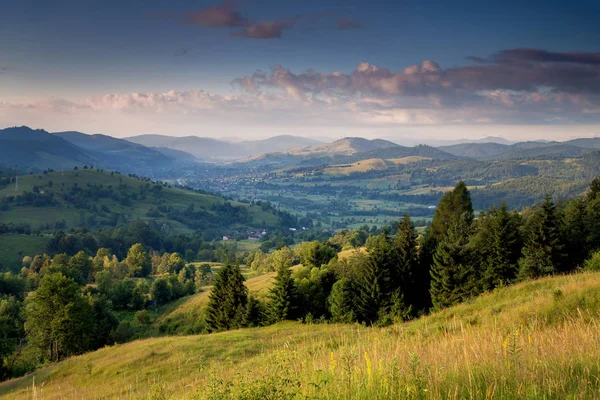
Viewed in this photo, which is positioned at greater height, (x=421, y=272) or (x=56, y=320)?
(x=421, y=272)

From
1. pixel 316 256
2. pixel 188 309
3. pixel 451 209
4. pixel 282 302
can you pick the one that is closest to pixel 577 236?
pixel 451 209

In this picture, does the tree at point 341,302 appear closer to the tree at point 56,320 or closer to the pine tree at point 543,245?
the pine tree at point 543,245

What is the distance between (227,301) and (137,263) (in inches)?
3068

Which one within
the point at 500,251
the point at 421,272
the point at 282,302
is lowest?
the point at 282,302

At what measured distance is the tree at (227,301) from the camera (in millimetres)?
43719

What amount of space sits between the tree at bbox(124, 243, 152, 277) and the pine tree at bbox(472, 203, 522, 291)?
95.9m

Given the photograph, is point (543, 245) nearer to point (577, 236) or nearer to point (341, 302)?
point (577, 236)

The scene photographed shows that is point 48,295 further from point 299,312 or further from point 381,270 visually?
point 381,270

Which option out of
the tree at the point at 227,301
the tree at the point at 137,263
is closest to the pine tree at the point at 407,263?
the tree at the point at 227,301

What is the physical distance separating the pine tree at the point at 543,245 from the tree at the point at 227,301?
30410mm

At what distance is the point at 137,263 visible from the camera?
110688 mm

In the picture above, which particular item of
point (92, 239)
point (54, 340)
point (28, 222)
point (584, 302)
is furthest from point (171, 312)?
point (28, 222)

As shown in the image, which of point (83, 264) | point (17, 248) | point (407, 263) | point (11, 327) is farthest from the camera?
point (17, 248)

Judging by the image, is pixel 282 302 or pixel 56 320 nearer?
pixel 56 320
